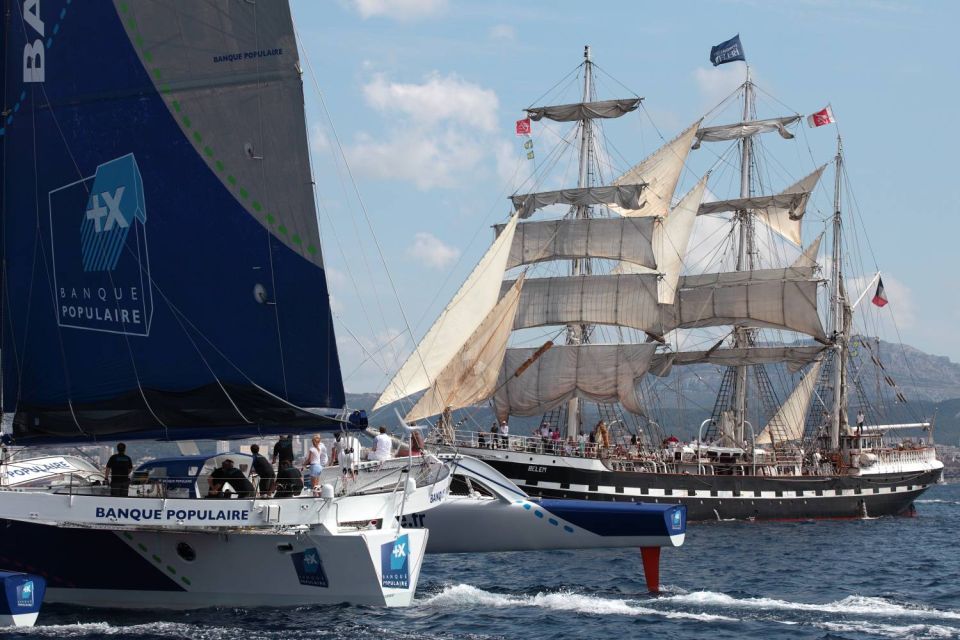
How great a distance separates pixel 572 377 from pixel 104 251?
40.4 meters

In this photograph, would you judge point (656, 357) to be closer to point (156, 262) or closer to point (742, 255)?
point (742, 255)

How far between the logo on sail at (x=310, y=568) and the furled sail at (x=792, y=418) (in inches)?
2177

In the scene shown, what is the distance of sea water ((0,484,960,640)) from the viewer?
27172mm

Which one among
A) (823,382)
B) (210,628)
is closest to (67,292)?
(210,628)

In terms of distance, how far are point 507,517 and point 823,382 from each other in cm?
5018

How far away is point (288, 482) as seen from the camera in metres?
28.6

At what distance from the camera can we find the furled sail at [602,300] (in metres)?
69.9

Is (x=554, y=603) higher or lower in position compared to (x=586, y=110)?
lower

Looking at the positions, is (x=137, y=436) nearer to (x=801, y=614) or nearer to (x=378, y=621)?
(x=378, y=621)

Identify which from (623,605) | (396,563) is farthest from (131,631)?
(623,605)

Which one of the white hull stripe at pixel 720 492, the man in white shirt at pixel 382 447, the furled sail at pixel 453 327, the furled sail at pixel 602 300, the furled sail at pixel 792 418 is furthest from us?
the furled sail at pixel 792 418

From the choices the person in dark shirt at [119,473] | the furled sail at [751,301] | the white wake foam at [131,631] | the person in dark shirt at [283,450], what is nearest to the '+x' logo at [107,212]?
the person in dark shirt at [119,473]

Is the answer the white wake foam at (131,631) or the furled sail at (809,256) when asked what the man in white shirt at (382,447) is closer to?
the white wake foam at (131,631)

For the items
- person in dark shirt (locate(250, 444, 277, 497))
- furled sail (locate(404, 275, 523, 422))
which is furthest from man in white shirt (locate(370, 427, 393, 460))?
furled sail (locate(404, 275, 523, 422))
